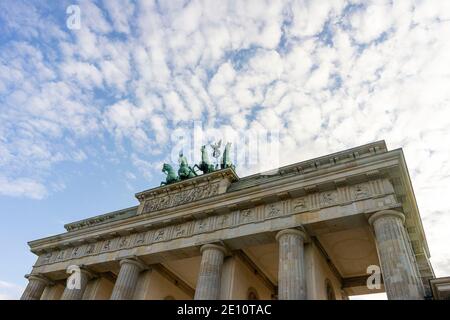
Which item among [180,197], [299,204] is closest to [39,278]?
[180,197]

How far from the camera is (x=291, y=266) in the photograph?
17.2m

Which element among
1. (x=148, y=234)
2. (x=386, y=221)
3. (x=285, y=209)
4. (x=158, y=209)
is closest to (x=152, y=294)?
(x=148, y=234)

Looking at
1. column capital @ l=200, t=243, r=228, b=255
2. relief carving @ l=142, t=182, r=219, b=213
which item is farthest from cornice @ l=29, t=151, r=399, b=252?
column capital @ l=200, t=243, r=228, b=255

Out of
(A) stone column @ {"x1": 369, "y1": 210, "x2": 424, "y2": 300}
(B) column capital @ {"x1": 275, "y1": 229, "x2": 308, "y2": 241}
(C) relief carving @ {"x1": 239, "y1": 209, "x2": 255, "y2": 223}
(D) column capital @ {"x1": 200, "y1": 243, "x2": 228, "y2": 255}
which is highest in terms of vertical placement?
(C) relief carving @ {"x1": 239, "y1": 209, "x2": 255, "y2": 223}

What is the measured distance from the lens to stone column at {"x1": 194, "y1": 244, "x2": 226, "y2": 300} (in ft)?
61.2

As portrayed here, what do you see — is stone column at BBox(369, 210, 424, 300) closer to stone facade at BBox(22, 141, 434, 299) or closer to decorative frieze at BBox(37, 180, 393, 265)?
stone facade at BBox(22, 141, 434, 299)

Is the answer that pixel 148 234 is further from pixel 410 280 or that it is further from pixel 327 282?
pixel 410 280

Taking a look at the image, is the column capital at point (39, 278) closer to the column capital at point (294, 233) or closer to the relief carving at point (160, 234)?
the relief carving at point (160, 234)

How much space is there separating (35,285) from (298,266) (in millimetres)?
19288

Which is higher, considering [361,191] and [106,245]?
[361,191]

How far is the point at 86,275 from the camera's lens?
2472 centimetres

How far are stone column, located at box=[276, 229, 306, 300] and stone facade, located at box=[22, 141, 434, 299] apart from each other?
46mm

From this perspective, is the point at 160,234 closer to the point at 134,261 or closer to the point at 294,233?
the point at 134,261
